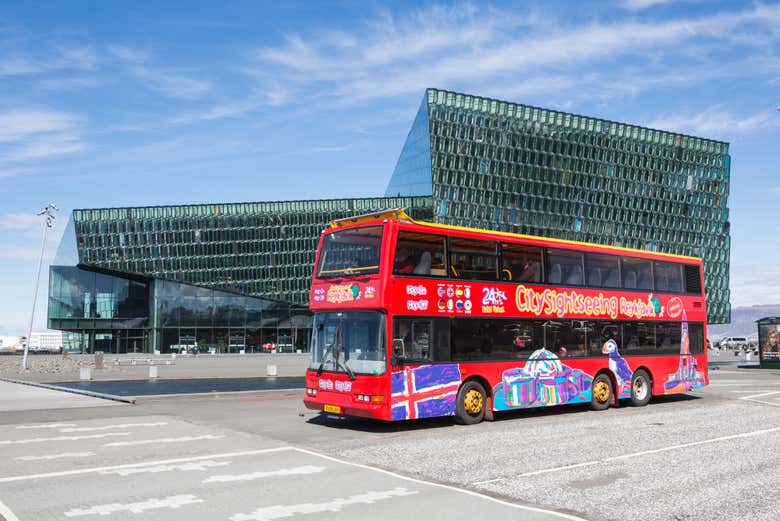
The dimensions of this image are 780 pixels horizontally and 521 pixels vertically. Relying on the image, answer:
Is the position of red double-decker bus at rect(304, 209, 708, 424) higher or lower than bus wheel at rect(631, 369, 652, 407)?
higher

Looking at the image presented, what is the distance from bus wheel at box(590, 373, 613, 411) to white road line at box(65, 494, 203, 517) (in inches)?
499

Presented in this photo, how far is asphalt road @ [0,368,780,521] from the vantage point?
8.55 meters

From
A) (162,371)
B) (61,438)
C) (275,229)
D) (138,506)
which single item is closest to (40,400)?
(61,438)

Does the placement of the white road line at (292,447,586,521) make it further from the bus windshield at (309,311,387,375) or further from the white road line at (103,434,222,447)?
the bus windshield at (309,311,387,375)

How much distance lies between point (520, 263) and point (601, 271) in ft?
10.4

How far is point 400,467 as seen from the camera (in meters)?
11.2

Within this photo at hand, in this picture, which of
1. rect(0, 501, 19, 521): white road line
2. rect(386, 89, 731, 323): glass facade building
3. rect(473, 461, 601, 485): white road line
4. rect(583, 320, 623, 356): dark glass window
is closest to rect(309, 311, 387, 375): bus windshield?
rect(473, 461, 601, 485): white road line

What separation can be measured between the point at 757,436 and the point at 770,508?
21.1 feet

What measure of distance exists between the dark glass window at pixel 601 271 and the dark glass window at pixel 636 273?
306 millimetres

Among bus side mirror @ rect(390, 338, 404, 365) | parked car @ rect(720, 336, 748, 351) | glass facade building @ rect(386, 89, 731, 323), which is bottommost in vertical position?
parked car @ rect(720, 336, 748, 351)

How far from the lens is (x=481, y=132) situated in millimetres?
87562

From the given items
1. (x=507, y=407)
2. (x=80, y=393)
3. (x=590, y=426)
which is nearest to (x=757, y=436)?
(x=590, y=426)

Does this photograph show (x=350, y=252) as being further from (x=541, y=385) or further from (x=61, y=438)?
(x=61, y=438)

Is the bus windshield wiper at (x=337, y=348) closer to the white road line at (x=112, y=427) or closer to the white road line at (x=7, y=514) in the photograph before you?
the white road line at (x=112, y=427)
